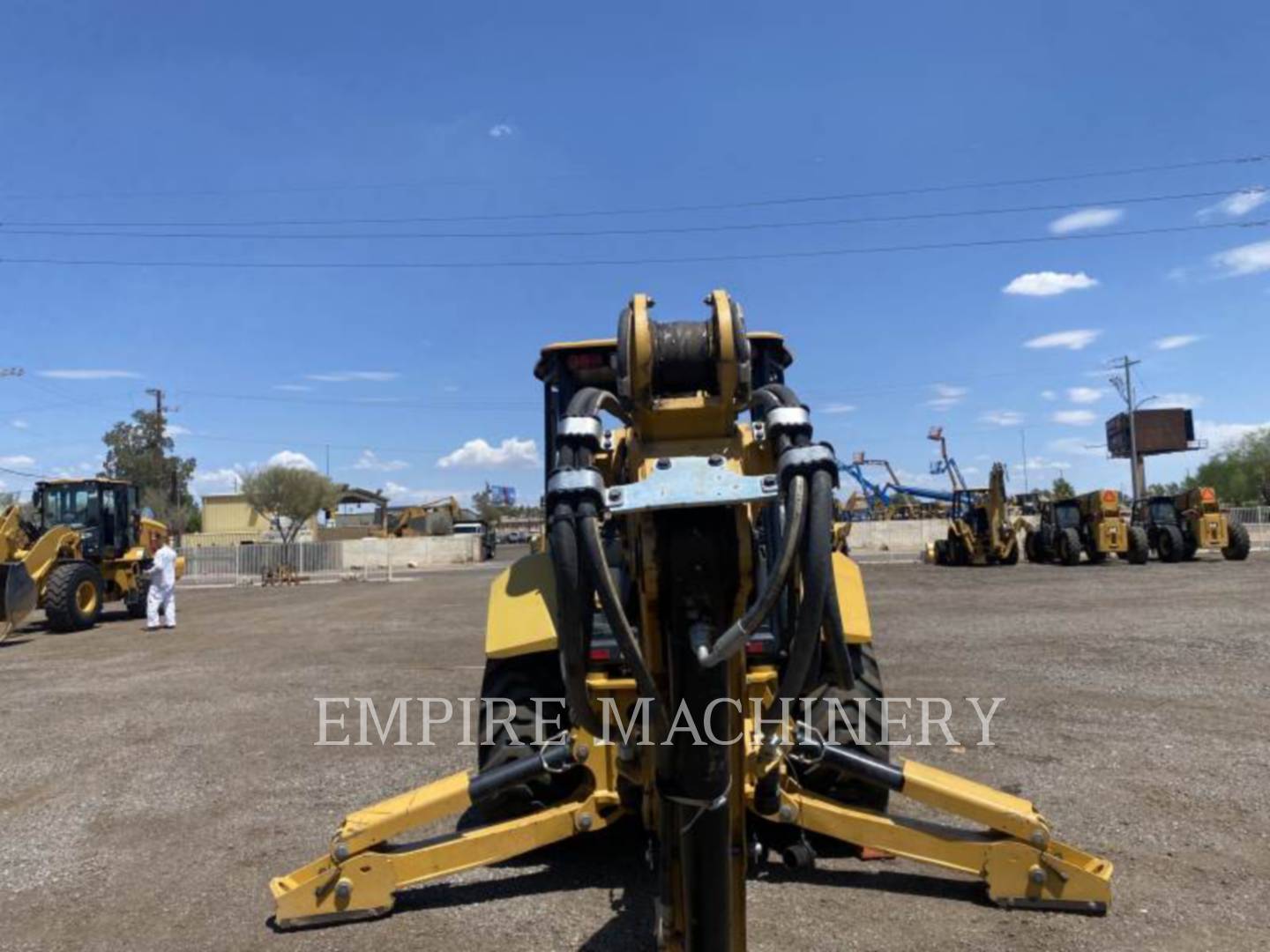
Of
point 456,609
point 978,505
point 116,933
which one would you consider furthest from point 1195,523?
point 116,933

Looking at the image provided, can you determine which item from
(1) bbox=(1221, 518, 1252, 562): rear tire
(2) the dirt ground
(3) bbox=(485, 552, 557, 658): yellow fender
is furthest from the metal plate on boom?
(1) bbox=(1221, 518, 1252, 562): rear tire

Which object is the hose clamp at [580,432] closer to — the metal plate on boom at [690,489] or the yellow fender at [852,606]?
the metal plate on boom at [690,489]

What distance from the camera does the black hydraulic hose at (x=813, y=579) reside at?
2109mm

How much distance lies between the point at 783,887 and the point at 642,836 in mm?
935

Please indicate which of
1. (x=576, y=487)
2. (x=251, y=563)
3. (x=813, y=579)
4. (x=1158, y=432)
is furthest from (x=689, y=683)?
(x=1158, y=432)

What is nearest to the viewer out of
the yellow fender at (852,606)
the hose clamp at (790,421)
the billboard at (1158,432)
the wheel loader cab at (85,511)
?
the hose clamp at (790,421)

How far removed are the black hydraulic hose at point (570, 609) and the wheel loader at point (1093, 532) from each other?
2864 centimetres

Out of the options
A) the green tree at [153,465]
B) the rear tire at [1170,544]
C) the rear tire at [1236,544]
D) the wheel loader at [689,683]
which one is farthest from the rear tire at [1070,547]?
the green tree at [153,465]

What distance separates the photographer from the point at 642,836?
471cm

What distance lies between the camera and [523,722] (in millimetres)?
4410

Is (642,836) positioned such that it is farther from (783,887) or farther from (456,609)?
(456,609)

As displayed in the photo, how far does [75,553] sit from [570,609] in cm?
1796

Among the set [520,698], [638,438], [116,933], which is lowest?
[116,933]

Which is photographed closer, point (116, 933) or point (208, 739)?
point (116, 933)
